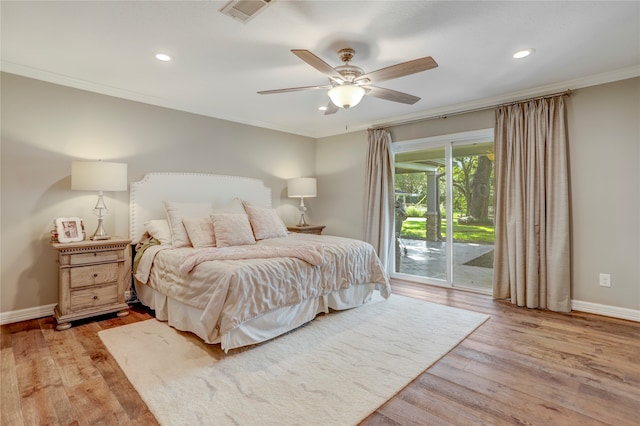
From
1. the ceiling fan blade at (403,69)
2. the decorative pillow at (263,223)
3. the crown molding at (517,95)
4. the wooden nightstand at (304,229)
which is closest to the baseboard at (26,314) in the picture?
the decorative pillow at (263,223)

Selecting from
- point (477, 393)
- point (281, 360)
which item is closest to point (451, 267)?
point (477, 393)

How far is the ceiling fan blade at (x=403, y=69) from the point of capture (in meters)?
2.16

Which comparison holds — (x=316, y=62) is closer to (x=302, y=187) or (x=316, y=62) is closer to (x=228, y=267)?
(x=228, y=267)

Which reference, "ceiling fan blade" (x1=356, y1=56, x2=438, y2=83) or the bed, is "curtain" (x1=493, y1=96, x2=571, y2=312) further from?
"ceiling fan blade" (x1=356, y1=56, x2=438, y2=83)

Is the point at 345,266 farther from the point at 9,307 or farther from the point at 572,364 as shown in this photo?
the point at 9,307

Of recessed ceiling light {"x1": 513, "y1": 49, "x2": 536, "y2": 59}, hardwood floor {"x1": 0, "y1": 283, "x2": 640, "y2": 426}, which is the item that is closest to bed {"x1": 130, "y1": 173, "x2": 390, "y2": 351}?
hardwood floor {"x1": 0, "y1": 283, "x2": 640, "y2": 426}

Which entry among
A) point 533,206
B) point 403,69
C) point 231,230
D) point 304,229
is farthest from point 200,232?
point 533,206

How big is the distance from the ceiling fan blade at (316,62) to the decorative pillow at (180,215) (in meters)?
2.24

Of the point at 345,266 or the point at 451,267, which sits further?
the point at 451,267

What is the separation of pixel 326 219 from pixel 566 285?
3514 mm

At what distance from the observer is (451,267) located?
4352mm

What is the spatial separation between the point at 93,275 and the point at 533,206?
462 centimetres

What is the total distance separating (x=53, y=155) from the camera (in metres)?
3.16

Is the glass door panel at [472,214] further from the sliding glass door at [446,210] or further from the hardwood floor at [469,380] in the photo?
the hardwood floor at [469,380]
